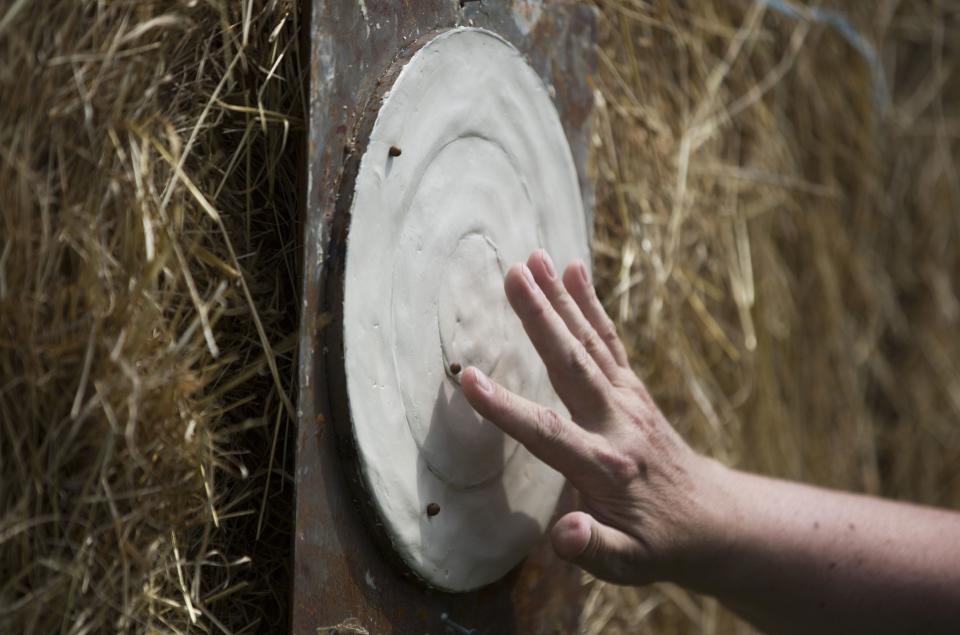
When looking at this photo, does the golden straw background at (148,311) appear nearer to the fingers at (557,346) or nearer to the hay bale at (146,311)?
the hay bale at (146,311)

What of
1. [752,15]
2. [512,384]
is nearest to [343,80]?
[512,384]

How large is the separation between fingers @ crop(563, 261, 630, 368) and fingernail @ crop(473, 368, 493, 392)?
0.12 m

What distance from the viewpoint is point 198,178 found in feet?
2.63

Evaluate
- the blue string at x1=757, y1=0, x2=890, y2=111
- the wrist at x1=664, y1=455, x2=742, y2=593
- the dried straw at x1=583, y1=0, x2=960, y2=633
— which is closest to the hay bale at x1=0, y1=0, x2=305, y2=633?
the wrist at x1=664, y1=455, x2=742, y2=593

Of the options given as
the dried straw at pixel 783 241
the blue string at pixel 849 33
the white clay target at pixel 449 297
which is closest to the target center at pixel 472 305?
the white clay target at pixel 449 297

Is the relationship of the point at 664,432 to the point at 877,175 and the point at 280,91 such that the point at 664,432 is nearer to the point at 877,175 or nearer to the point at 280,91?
the point at 280,91

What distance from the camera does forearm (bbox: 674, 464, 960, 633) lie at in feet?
3.03

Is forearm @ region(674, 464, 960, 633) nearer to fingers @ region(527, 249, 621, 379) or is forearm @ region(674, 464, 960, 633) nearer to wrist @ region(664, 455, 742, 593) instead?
wrist @ region(664, 455, 742, 593)

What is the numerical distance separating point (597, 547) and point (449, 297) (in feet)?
0.68

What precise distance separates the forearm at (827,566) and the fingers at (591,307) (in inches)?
5.2

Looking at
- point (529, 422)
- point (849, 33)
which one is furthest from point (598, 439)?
point (849, 33)

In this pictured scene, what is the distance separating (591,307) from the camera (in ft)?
2.90

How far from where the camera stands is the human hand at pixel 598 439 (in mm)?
810

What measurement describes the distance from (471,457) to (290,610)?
0.19 metres
